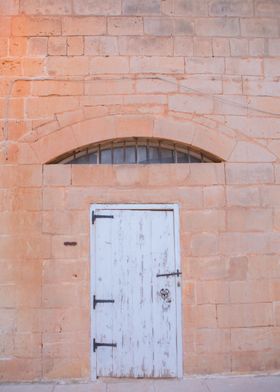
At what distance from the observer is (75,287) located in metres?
5.33

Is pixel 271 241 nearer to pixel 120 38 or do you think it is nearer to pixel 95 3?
pixel 120 38

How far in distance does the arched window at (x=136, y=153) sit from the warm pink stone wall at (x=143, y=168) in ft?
0.49

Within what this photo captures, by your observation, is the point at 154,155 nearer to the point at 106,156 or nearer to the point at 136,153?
the point at 136,153

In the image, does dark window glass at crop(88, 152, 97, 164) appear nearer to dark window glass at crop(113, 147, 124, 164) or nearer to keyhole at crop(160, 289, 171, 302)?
dark window glass at crop(113, 147, 124, 164)

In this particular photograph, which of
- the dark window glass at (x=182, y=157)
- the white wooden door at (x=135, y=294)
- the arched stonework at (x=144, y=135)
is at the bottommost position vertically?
the white wooden door at (x=135, y=294)

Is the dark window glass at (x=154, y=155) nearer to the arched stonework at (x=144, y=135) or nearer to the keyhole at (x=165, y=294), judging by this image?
the arched stonework at (x=144, y=135)

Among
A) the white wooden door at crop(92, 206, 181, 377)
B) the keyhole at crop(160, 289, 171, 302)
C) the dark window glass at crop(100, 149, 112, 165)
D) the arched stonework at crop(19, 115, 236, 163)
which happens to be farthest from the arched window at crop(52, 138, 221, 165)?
the keyhole at crop(160, 289, 171, 302)

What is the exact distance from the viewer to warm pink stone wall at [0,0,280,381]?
17.4 feet

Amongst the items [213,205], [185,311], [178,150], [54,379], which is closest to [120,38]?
[178,150]

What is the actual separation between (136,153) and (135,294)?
5.49 feet

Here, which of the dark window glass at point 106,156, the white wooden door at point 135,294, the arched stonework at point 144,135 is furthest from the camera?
the dark window glass at point 106,156

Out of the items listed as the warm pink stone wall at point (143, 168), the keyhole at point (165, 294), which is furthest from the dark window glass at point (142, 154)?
the keyhole at point (165, 294)

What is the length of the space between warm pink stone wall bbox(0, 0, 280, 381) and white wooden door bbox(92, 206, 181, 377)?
0.15 m

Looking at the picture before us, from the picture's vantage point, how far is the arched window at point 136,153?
5.65 metres
